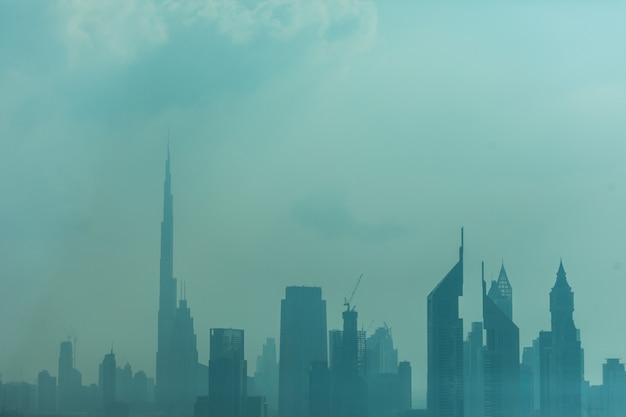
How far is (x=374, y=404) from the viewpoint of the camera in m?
30.2

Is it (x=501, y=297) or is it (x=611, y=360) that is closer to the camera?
(x=611, y=360)

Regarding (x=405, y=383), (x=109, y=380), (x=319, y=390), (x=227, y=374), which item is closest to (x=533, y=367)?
(x=405, y=383)

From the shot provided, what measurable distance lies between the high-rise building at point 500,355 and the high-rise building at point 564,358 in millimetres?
968

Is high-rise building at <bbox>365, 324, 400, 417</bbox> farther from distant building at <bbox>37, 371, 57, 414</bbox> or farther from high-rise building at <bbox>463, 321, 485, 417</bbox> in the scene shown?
distant building at <bbox>37, 371, 57, 414</bbox>

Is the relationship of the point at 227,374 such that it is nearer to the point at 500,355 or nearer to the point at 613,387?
the point at 500,355

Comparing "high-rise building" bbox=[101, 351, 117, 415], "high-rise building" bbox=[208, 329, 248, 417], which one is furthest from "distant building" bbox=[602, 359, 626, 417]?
"high-rise building" bbox=[101, 351, 117, 415]

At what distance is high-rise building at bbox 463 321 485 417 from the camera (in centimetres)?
3177

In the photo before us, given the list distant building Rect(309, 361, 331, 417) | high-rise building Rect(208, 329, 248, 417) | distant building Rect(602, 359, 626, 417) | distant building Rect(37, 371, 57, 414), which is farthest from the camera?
distant building Rect(602, 359, 626, 417)

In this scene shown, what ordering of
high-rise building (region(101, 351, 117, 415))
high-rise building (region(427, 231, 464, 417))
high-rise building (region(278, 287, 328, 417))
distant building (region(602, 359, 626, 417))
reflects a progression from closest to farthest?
1. high-rise building (region(101, 351, 117, 415))
2. high-rise building (region(278, 287, 328, 417))
3. distant building (region(602, 359, 626, 417))
4. high-rise building (region(427, 231, 464, 417))

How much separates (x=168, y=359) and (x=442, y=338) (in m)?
8.33

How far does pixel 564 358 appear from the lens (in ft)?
107

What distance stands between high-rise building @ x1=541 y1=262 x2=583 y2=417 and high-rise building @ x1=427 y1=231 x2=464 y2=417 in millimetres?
2347

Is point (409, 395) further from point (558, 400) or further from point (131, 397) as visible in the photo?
point (131, 397)

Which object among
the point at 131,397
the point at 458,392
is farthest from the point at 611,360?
the point at 131,397
